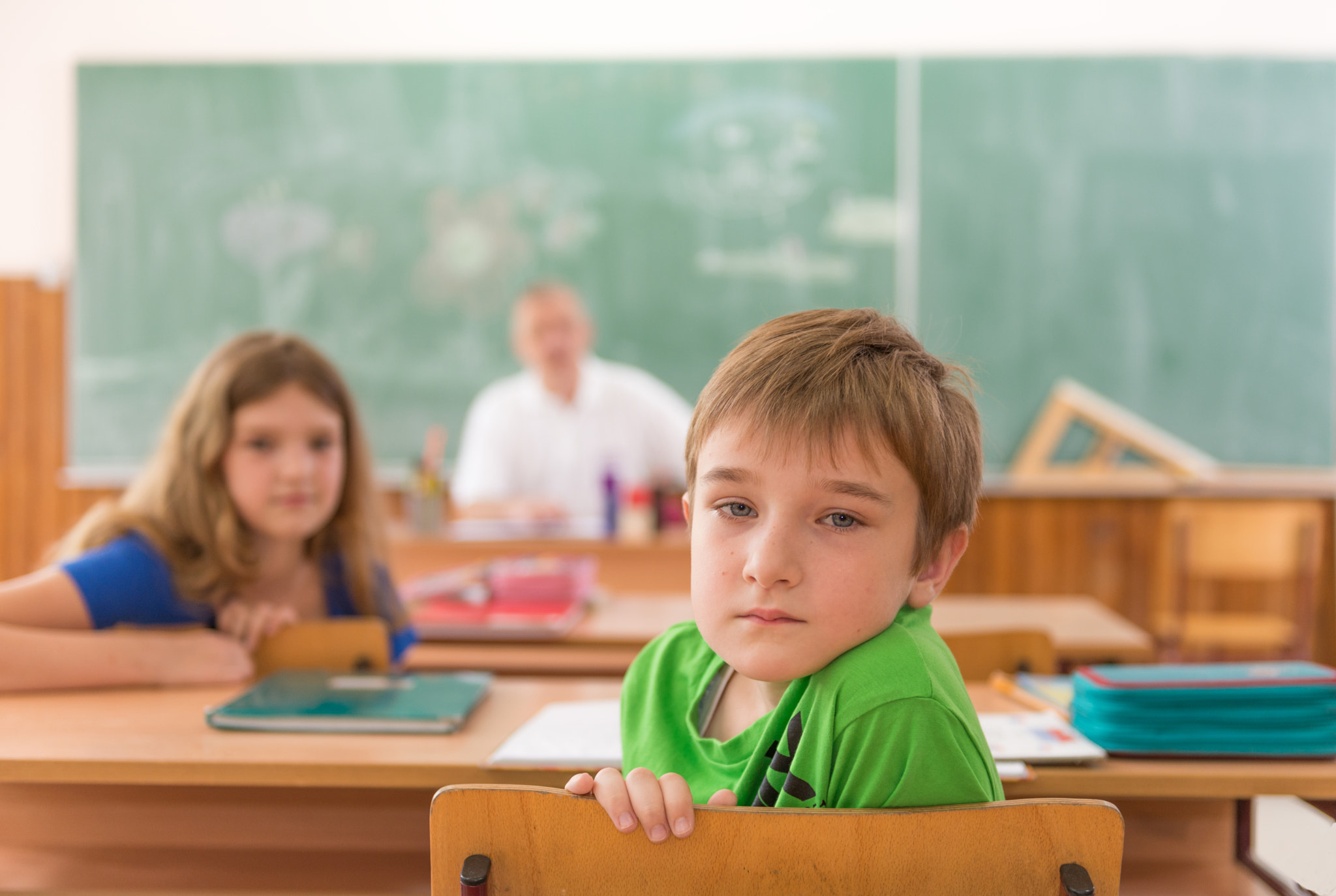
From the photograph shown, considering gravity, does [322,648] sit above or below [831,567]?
below

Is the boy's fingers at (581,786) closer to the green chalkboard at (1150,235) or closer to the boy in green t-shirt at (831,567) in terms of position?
the boy in green t-shirt at (831,567)

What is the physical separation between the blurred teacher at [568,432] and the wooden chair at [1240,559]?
1.87 meters

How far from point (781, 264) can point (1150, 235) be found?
152cm

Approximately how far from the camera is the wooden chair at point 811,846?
77 centimetres

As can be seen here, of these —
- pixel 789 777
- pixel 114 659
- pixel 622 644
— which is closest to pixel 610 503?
pixel 622 644

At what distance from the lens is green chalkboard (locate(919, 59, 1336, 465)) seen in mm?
4203

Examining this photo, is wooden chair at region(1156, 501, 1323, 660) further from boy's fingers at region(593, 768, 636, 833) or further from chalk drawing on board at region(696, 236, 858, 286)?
boy's fingers at region(593, 768, 636, 833)

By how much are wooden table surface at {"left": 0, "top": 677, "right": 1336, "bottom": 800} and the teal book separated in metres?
0.02

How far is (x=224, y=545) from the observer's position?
1.66 metres

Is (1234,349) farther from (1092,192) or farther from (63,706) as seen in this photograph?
(63,706)

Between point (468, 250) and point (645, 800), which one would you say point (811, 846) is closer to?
point (645, 800)

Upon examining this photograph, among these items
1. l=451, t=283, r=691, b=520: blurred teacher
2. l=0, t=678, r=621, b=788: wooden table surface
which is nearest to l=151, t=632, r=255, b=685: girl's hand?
l=0, t=678, r=621, b=788: wooden table surface

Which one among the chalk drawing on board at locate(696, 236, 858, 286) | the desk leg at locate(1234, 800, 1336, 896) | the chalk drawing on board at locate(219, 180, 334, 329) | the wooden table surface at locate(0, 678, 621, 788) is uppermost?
the chalk drawing on board at locate(219, 180, 334, 329)

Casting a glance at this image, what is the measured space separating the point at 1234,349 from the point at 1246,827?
3.46 meters
